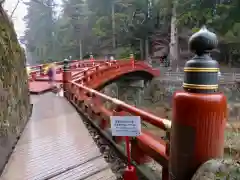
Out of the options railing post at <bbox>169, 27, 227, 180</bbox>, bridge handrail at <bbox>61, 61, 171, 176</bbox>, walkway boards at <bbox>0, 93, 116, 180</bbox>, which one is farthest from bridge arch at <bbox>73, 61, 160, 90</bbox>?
railing post at <bbox>169, 27, 227, 180</bbox>

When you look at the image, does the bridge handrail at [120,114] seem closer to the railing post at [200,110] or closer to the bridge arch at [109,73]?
the bridge arch at [109,73]

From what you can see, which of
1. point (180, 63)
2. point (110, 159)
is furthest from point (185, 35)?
point (110, 159)

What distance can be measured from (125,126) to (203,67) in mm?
1134

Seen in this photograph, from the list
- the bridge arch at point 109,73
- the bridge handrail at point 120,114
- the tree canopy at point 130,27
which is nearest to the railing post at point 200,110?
the bridge handrail at point 120,114

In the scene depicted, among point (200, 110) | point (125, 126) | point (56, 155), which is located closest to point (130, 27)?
point (56, 155)

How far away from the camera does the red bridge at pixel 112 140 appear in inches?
68.7

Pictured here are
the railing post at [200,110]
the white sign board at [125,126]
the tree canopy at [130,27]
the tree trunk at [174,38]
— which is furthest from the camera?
the tree trunk at [174,38]

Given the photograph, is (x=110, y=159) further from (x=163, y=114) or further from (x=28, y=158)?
(x=163, y=114)

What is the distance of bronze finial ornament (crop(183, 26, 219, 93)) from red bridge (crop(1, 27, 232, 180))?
1cm

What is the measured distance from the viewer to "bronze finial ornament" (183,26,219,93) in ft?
5.70

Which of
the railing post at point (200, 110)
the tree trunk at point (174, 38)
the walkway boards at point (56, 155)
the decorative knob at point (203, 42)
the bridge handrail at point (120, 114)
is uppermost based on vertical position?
the tree trunk at point (174, 38)

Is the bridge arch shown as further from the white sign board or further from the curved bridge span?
the white sign board

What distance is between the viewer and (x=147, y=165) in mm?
3398

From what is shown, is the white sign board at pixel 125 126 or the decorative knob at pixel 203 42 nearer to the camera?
the decorative knob at pixel 203 42
